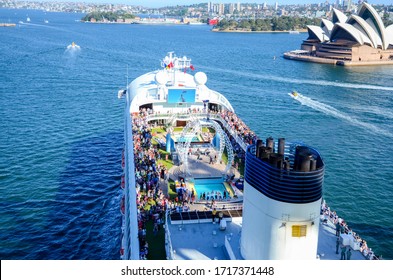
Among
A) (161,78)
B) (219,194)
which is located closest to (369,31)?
(161,78)

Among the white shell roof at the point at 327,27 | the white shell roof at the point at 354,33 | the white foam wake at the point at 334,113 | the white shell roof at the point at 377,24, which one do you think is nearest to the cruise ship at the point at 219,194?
the white foam wake at the point at 334,113

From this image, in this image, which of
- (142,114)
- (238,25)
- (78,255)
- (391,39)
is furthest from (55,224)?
(238,25)

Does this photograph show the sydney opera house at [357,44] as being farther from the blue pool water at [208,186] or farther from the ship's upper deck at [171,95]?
the blue pool water at [208,186]

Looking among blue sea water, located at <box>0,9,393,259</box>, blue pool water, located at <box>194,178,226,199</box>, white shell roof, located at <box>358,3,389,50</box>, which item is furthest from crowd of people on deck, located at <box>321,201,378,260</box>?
white shell roof, located at <box>358,3,389,50</box>

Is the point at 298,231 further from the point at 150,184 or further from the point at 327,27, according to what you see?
the point at 327,27

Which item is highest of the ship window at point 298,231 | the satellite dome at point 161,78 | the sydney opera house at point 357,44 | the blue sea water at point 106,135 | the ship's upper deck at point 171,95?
the sydney opera house at point 357,44

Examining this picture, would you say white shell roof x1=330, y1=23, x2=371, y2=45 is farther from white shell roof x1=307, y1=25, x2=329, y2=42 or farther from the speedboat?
the speedboat
